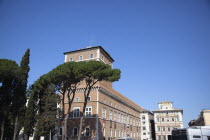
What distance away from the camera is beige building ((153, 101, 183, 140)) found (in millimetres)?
65312

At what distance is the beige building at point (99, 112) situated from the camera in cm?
3225

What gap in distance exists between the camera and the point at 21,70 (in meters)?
30.0

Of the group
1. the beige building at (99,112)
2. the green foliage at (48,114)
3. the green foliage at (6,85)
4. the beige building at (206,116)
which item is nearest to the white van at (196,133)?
the beige building at (99,112)

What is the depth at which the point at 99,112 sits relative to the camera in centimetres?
3297

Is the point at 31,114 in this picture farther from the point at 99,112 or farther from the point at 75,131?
the point at 99,112

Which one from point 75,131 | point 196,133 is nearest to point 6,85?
point 75,131

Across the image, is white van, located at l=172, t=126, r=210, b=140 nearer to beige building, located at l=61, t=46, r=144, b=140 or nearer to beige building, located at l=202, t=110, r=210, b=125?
beige building, located at l=61, t=46, r=144, b=140

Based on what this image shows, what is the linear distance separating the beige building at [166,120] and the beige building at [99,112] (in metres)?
21.8

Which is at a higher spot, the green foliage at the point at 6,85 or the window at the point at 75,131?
the green foliage at the point at 6,85

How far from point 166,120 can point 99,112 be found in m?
41.6

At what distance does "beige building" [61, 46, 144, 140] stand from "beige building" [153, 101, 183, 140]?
21.8 metres

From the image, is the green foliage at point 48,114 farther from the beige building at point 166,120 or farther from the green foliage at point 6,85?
the beige building at point 166,120

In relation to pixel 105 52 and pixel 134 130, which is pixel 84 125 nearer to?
pixel 105 52

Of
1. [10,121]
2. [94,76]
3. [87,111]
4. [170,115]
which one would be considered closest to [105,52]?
[87,111]
